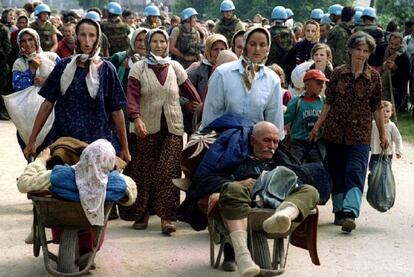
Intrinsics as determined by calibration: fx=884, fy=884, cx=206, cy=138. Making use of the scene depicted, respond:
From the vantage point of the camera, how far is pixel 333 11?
1873cm

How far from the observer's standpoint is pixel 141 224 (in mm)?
8094

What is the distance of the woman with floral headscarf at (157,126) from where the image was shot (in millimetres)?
7988

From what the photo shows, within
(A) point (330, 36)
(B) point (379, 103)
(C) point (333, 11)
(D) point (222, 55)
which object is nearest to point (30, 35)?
(D) point (222, 55)

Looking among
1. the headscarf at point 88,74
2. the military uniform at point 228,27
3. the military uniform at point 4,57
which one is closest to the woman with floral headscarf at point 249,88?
the headscarf at point 88,74

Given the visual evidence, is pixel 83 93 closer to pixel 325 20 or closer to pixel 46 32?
pixel 46 32

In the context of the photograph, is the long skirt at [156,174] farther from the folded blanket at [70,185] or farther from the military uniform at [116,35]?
the military uniform at [116,35]

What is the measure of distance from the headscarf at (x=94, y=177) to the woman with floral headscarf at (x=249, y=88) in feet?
4.10

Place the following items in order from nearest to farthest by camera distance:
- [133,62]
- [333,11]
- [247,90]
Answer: [247,90]
[133,62]
[333,11]

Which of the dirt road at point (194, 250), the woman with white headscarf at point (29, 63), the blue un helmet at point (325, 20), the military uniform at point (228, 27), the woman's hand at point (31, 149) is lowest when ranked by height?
the dirt road at point (194, 250)

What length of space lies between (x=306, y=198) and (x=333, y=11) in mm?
13522

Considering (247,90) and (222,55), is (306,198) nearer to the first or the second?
(247,90)

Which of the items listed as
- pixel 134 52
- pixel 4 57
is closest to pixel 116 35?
pixel 4 57

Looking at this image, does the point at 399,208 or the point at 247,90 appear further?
the point at 399,208

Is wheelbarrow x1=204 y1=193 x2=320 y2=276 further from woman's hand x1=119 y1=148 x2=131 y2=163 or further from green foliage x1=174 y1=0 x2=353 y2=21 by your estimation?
green foliage x1=174 y1=0 x2=353 y2=21
